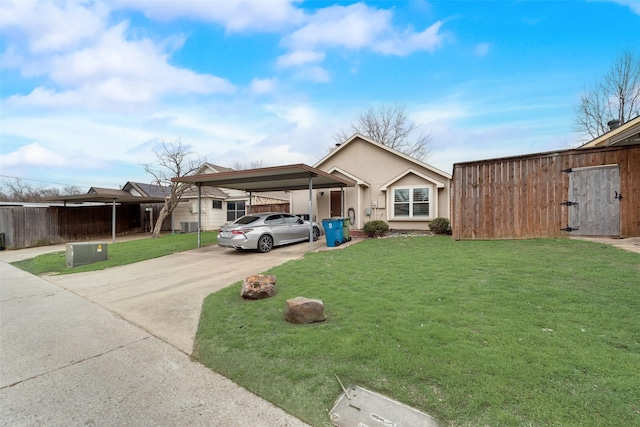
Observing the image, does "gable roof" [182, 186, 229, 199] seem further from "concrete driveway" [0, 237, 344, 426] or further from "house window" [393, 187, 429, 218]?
"concrete driveway" [0, 237, 344, 426]

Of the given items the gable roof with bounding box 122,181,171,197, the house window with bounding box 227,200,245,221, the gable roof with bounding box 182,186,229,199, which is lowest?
the house window with bounding box 227,200,245,221

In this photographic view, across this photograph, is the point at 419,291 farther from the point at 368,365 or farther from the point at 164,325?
the point at 164,325

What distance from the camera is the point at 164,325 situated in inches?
157

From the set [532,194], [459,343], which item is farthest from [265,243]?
[532,194]

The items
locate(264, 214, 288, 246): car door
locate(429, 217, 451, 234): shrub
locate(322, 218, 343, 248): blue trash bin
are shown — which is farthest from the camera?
locate(429, 217, 451, 234): shrub

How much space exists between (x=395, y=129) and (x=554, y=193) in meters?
20.9

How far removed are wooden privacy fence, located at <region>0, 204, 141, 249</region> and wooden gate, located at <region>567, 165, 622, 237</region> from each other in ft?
80.1

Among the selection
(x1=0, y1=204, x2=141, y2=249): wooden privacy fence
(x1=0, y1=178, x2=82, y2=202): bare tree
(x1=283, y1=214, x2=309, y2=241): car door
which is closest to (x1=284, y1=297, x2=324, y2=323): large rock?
(x1=283, y1=214, x2=309, y2=241): car door

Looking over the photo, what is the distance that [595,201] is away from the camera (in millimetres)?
7996

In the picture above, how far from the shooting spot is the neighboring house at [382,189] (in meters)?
12.6

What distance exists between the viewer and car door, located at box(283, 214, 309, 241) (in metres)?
11.2

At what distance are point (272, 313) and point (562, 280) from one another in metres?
4.76

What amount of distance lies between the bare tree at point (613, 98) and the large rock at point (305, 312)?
22.5m

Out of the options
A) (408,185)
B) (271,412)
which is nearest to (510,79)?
(408,185)
